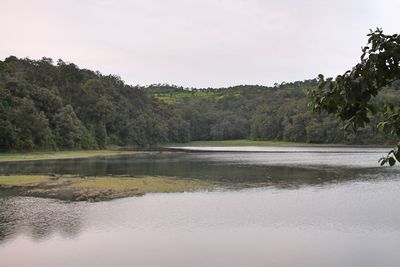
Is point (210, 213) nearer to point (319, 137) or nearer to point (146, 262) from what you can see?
point (146, 262)

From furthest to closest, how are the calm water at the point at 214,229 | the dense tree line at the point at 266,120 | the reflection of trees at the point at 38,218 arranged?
1. the dense tree line at the point at 266,120
2. the reflection of trees at the point at 38,218
3. the calm water at the point at 214,229

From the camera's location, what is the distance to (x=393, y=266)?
13438 mm

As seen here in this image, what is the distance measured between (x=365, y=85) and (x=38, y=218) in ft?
61.3

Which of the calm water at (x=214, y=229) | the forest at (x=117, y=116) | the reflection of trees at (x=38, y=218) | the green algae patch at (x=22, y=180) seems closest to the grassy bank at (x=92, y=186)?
the green algae patch at (x=22, y=180)

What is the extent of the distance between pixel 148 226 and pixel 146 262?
477cm

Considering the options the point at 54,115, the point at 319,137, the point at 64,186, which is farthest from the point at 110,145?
the point at 64,186

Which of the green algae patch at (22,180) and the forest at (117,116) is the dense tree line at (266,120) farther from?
the green algae patch at (22,180)

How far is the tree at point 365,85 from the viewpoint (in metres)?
3.85

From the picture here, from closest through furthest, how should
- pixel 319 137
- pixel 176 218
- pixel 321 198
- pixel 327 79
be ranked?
pixel 327 79, pixel 176 218, pixel 321 198, pixel 319 137

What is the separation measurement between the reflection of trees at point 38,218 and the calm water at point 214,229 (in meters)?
0.04

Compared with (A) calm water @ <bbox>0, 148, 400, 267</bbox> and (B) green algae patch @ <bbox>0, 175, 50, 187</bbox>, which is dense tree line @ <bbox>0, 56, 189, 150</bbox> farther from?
(A) calm water @ <bbox>0, 148, 400, 267</bbox>

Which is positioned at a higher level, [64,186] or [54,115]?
[54,115]

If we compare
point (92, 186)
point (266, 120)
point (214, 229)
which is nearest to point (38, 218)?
point (214, 229)

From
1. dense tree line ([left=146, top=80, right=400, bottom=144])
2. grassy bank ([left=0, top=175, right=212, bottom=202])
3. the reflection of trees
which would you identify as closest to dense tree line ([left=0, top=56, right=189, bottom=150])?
dense tree line ([left=146, top=80, right=400, bottom=144])
